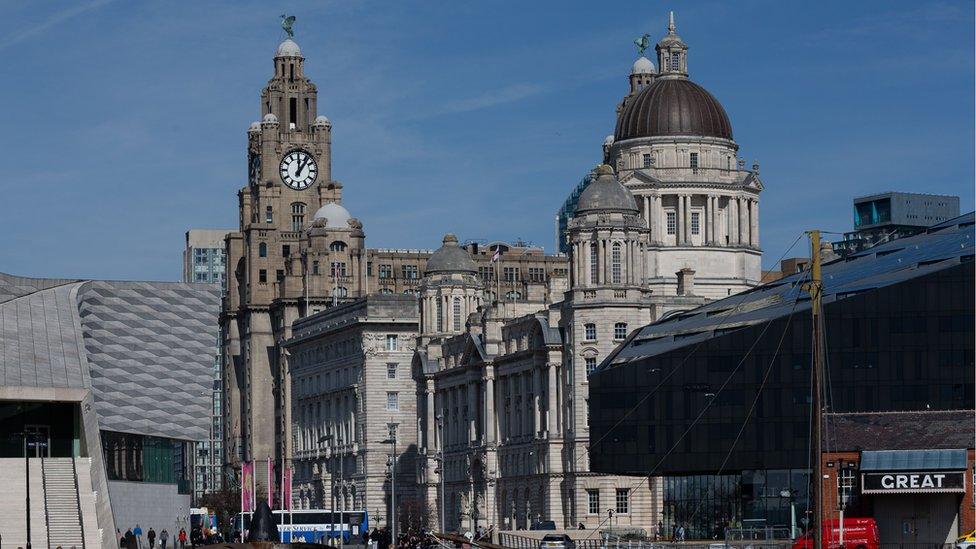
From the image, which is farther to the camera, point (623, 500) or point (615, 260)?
point (615, 260)

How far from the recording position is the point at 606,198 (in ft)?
563

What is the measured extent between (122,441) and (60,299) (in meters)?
9.50

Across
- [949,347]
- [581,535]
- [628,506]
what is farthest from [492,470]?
[949,347]

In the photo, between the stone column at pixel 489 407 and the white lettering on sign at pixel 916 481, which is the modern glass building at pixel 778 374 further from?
the stone column at pixel 489 407

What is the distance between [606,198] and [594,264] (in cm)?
519

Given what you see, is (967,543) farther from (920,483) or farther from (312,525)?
(312,525)

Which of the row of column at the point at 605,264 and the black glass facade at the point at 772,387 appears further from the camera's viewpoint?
the row of column at the point at 605,264

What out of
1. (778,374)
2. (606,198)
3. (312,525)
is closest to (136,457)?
(312,525)

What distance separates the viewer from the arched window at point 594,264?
170m

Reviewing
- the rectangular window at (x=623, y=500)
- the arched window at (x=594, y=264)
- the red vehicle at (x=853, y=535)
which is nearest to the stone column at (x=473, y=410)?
the arched window at (x=594, y=264)

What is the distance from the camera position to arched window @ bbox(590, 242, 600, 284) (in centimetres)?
16962

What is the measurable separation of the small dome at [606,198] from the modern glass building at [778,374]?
27522mm

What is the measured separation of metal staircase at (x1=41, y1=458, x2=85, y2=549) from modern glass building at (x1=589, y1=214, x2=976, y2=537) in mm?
38327

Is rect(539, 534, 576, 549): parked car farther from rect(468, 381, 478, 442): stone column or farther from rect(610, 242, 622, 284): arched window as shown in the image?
rect(468, 381, 478, 442): stone column
